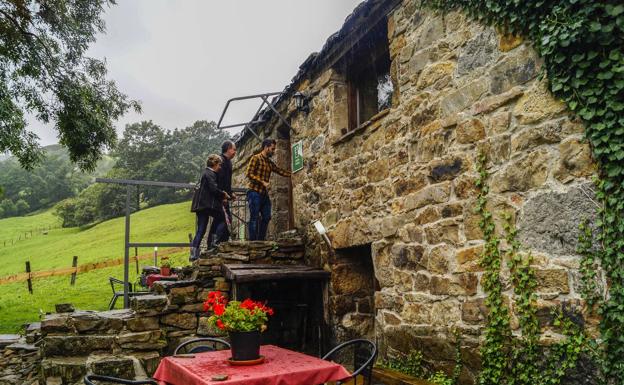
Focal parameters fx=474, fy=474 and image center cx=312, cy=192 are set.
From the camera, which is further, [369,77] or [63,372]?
[369,77]

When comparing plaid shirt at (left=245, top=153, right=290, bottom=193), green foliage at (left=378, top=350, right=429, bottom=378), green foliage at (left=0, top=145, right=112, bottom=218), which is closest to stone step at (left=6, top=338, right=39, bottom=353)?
plaid shirt at (left=245, top=153, right=290, bottom=193)

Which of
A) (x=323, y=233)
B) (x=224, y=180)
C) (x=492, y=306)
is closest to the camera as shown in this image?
(x=492, y=306)

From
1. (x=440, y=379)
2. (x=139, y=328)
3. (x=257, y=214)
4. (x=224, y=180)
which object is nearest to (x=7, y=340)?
(x=139, y=328)

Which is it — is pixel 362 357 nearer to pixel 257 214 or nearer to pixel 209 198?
pixel 257 214

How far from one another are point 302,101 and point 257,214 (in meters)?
1.85

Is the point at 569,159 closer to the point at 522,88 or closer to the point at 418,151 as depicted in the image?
the point at 522,88

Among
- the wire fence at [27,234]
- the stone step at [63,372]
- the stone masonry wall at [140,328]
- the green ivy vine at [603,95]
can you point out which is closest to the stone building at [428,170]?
the green ivy vine at [603,95]

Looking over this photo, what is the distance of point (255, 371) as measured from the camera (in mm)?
2943

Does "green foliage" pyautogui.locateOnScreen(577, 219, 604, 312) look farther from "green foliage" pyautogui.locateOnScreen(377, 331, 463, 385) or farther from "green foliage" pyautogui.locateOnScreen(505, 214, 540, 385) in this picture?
"green foliage" pyautogui.locateOnScreen(377, 331, 463, 385)

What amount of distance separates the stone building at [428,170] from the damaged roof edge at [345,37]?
0.02 m

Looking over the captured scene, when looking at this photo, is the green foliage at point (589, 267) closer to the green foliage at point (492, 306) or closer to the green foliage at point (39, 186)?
the green foliage at point (492, 306)

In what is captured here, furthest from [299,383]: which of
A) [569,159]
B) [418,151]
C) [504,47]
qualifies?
[504,47]

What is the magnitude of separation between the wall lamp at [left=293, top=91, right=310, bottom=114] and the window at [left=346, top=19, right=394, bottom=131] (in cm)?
94

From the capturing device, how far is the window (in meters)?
5.68
